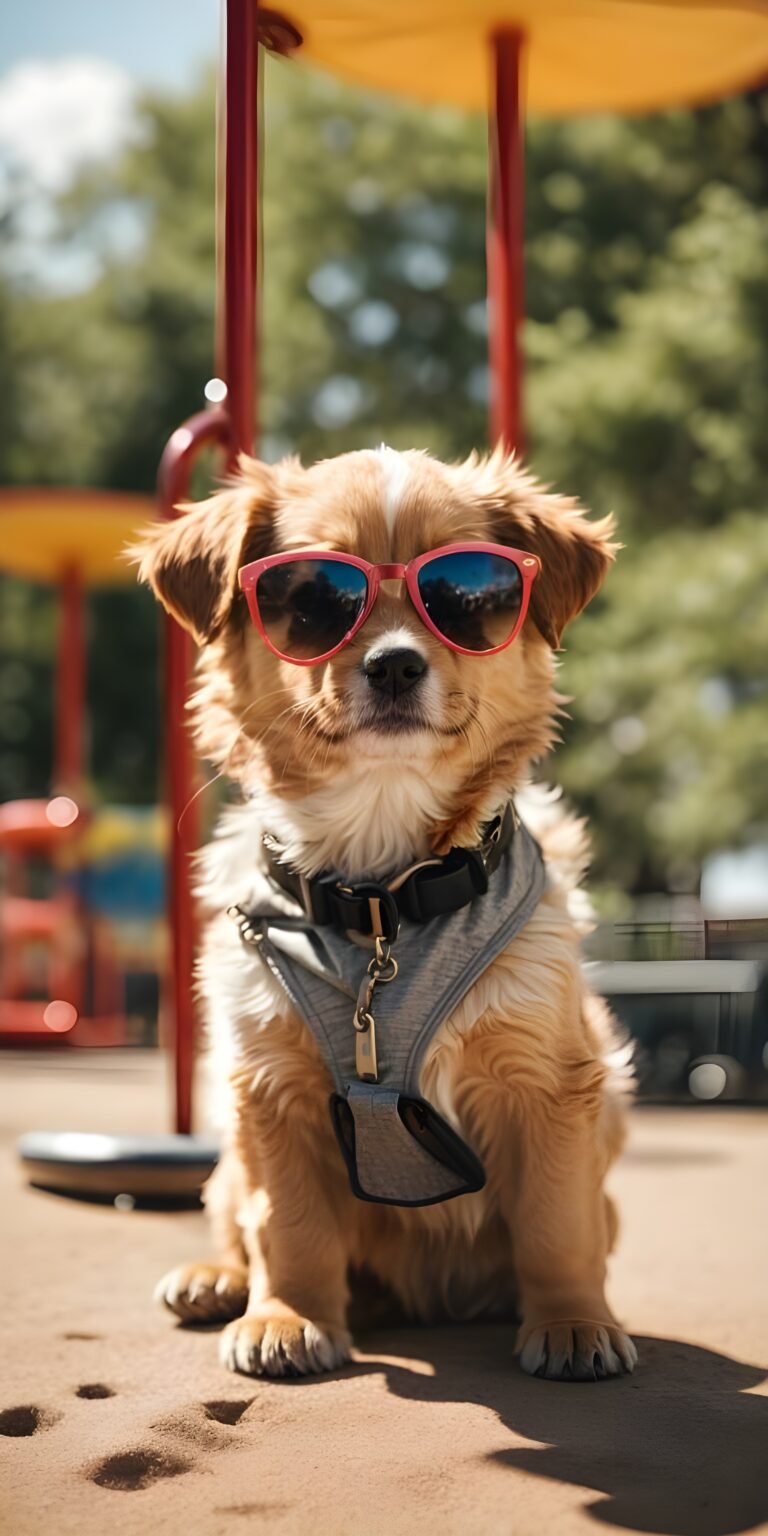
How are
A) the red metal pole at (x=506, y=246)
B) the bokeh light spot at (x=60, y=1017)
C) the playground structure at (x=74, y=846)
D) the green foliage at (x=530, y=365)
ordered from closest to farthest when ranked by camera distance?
the red metal pole at (x=506, y=246) < the playground structure at (x=74, y=846) < the bokeh light spot at (x=60, y=1017) < the green foliage at (x=530, y=365)

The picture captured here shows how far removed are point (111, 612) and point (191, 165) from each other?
6866 millimetres

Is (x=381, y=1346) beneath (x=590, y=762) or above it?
beneath

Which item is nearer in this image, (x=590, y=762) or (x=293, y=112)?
(x=590, y=762)

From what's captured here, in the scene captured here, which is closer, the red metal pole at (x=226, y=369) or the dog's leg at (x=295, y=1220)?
the dog's leg at (x=295, y=1220)

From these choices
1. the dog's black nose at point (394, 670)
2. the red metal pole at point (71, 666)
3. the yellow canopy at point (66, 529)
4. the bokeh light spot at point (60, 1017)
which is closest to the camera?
the dog's black nose at point (394, 670)

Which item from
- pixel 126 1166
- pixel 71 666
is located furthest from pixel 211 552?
pixel 71 666

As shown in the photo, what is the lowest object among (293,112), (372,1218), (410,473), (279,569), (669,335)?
(372,1218)

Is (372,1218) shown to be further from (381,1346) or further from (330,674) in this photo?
(330,674)

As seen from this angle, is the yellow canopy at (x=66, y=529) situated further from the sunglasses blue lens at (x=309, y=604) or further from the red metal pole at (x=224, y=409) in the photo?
the sunglasses blue lens at (x=309, y=604)

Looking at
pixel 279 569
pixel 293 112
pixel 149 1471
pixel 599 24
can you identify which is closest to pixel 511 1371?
pixel 149 1471

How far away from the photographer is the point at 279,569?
3107 millimetres

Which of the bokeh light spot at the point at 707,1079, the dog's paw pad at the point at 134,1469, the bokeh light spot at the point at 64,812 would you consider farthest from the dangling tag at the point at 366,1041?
the bokeh light spot at the point at 64,812

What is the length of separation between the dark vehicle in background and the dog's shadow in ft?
17.1

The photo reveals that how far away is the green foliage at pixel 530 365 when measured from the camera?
14.1m
